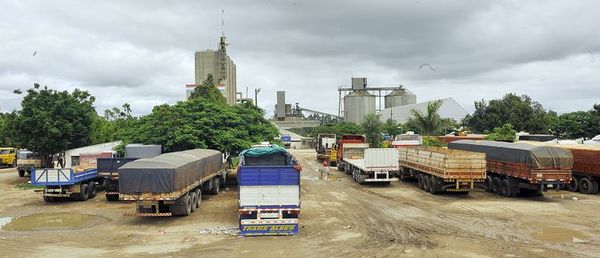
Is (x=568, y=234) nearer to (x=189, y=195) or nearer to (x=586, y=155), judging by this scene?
(x=586, y=155)

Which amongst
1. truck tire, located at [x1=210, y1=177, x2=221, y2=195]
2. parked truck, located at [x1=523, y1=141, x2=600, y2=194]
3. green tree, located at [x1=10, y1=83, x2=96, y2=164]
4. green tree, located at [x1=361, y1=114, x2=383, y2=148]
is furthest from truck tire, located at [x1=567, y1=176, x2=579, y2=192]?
green tree, located at [x1=10, y1=83, x2=96, y2=164]

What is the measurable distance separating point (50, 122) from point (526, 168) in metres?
29.9

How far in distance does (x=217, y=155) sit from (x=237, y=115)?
5.92 metres

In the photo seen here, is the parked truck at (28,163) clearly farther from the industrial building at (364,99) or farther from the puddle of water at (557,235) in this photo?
the industrial building at (364,99)

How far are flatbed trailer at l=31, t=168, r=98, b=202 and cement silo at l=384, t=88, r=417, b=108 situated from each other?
4812 inches

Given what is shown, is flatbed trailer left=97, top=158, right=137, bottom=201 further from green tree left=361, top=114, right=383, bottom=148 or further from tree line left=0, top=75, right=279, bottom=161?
green tree left=361, top=114, right=383, bottom=148

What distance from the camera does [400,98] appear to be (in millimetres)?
139250

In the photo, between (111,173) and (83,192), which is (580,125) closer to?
(111,173)

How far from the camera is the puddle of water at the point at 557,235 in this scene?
14.2 metres

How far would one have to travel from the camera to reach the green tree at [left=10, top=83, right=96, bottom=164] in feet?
107

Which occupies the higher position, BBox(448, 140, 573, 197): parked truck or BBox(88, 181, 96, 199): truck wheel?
BBox(448, 140, 573, 197): parked truck

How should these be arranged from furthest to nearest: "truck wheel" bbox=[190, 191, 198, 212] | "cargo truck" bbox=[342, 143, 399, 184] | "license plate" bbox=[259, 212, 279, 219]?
"cargo truck" bbox=[342, 143, 399, 184] → "truck wheel" bbox=[190, 191, 198, 212] → "license plate" bbox=[259, 212, 279, 219]

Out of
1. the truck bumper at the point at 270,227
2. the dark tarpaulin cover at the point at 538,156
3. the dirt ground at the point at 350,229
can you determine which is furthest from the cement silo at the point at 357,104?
the truck bumper at the point at 270,227

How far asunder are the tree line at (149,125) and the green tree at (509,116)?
4233 centimetres
